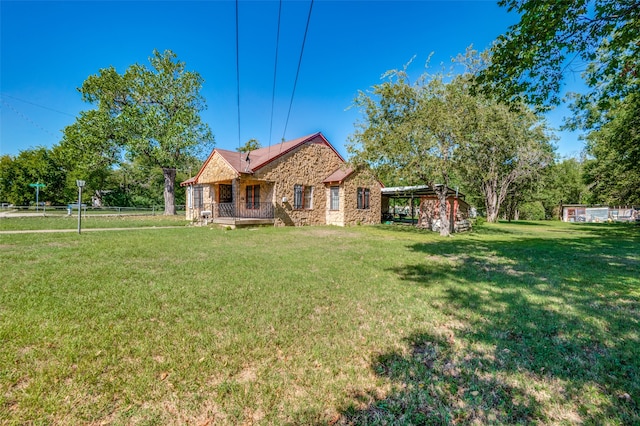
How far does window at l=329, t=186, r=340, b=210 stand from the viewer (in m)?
19.0

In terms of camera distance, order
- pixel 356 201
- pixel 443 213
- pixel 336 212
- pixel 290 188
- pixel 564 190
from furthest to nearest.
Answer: pixel 564 190 → pixel 356 201 → pixel 336 212 → pixel 290 188 → pixel 443 213

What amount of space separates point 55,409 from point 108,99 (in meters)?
29.2

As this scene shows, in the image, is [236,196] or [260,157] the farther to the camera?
[260,157]

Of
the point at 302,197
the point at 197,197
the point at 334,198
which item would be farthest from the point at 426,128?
the point at 197,197

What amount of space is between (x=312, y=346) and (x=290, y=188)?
15.1m

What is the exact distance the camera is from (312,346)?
10.3 feet

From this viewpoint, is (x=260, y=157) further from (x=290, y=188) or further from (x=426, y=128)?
(x=426, y=128)

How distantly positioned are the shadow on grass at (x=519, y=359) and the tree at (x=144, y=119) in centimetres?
2448

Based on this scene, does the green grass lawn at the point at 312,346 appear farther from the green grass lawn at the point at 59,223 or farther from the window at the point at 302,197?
the window at the point at 302,197

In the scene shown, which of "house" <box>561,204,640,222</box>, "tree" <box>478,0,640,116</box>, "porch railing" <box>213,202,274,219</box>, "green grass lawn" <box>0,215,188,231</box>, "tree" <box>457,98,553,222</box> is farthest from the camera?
"house" <box>561,204,640,222</box>

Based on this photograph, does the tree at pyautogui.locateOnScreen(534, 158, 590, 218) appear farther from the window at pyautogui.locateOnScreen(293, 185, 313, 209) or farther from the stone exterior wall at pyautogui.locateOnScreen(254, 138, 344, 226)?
the window at pyautogui.locateOnScreen(293, 185, 313, 209)

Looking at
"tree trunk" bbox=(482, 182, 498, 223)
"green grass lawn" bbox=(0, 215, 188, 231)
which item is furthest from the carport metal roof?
"green grass lawn" bbox=(0, 215, 188, 231)

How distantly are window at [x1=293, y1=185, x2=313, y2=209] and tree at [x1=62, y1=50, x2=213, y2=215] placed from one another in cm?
1228

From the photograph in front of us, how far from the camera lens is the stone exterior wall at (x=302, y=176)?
1714 centimetres
